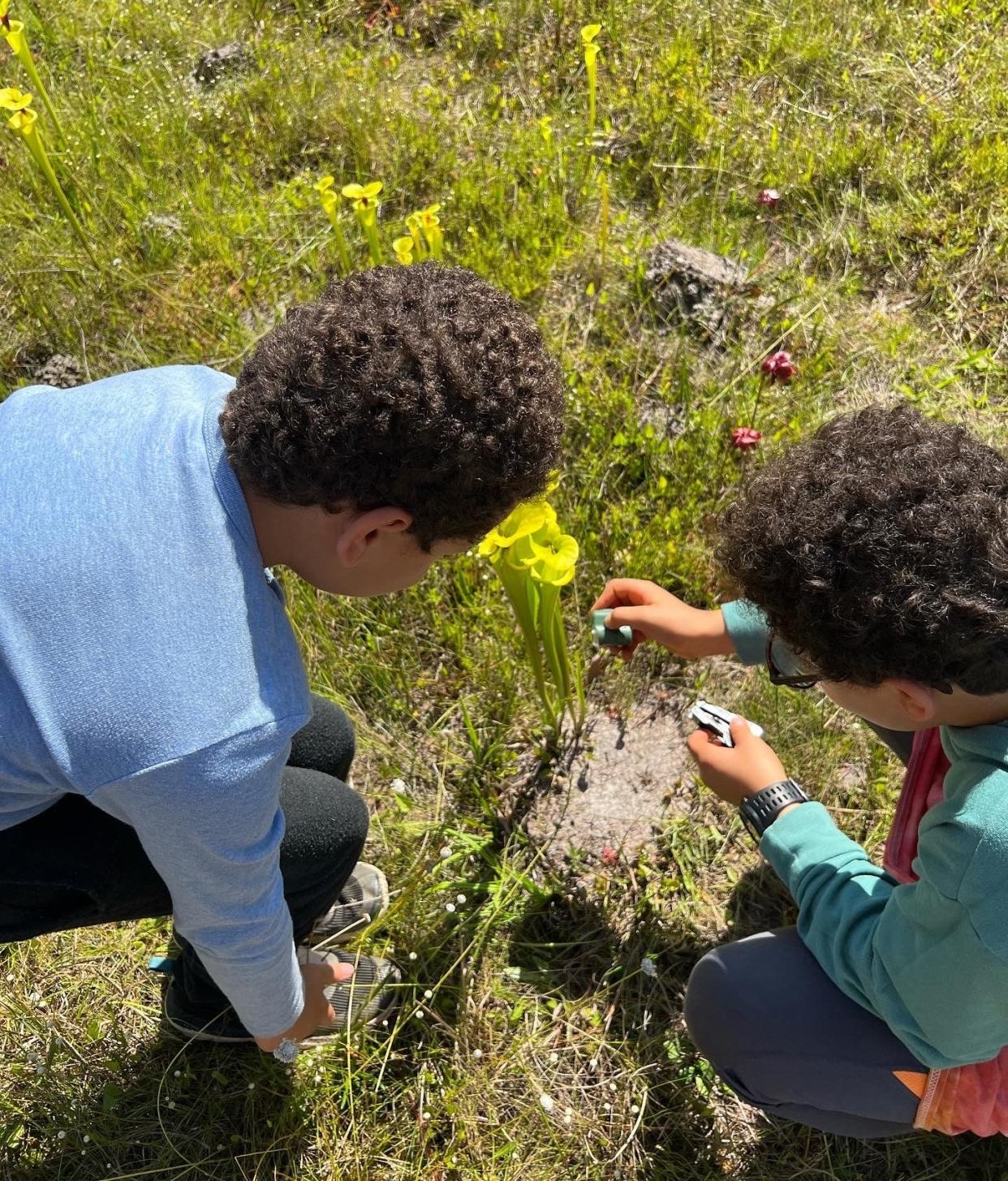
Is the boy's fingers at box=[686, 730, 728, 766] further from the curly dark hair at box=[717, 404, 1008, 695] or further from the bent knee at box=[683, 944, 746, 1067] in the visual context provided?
the curly dark hair at box=[717, 404, 1008, 695]

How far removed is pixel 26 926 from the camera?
4.89 ft

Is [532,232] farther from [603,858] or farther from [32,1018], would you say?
[32,1018]

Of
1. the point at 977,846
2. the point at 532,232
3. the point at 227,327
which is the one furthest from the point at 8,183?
the point at 977,846

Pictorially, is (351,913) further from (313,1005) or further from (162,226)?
(162,226)

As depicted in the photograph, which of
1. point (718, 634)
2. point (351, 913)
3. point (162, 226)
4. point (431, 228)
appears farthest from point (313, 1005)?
point (162, 226)

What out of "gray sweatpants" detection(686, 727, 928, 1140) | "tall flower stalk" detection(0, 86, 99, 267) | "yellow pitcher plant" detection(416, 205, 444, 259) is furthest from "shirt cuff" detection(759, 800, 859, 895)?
"tall flower stalk" detection(0, 86, 99, 267)

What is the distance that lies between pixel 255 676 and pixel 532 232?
2.17 meters

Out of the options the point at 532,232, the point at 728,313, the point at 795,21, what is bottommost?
the point at 728,313

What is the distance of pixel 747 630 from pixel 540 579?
0.50 m

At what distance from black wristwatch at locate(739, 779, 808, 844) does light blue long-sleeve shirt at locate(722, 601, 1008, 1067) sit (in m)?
0.12

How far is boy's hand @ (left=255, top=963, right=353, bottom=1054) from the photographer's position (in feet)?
5.15

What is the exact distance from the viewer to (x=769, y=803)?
65.1 inches

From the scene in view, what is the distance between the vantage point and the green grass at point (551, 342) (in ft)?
6.00

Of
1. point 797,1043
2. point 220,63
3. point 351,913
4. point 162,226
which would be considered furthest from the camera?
point 220,63
